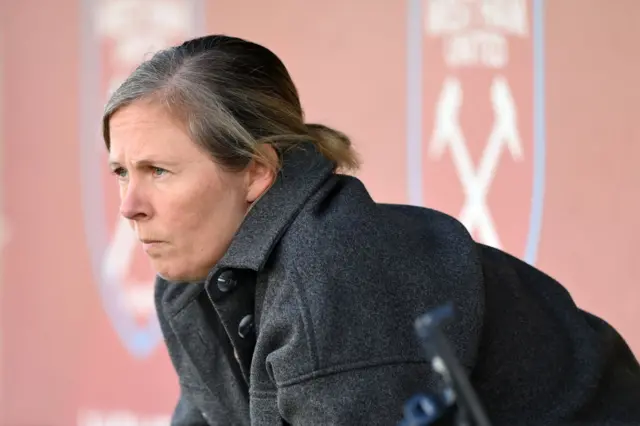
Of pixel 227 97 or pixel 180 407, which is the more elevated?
pixel 227 97

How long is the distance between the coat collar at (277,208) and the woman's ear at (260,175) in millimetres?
17

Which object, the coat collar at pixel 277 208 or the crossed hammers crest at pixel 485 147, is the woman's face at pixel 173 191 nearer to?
the coat collar at pixel 277 208

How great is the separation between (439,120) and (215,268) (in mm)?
1111

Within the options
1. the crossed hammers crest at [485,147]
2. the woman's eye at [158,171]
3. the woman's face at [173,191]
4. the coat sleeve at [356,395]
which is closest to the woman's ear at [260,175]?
the woman's face at [173,191]

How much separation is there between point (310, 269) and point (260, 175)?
22 centimetres

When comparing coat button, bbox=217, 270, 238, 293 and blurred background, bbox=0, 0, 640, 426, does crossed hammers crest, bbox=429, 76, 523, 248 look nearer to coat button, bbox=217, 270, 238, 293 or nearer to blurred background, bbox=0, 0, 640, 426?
blurred background, bbox=0, 0, 640, 426

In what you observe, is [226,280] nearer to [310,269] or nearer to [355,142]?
[310,269]

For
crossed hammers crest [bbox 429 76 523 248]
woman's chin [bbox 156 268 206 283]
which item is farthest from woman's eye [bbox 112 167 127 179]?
crossed hammers crest [bbox 429 76 523 248]

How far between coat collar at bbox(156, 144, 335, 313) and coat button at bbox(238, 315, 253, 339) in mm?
84

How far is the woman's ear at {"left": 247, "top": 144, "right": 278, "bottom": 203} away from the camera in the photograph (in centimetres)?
135

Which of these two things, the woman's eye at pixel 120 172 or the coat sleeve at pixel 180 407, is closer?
the woman's eye at pixel 120 172

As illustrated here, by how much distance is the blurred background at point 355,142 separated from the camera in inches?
84.4

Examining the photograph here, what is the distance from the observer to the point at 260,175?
4.51ft

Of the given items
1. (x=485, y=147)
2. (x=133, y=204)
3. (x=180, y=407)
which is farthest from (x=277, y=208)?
(x=485, y=147)
